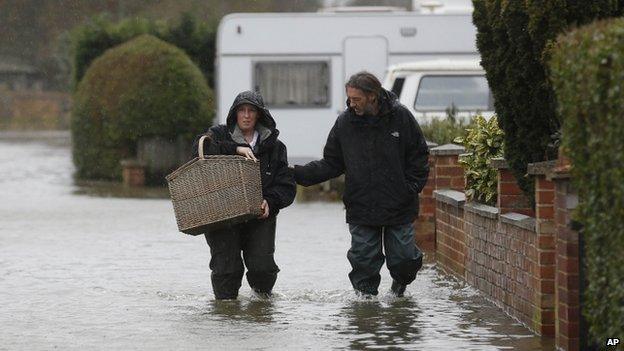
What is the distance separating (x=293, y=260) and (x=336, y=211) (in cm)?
577

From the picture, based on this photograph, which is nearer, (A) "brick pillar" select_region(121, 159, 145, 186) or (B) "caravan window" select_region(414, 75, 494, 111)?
(B) "caravan window" select_region(414, 75, 494, 111)

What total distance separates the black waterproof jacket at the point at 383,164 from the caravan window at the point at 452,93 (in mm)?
9837

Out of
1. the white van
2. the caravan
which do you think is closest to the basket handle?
the white van

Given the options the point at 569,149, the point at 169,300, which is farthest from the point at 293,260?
the point at 569,149

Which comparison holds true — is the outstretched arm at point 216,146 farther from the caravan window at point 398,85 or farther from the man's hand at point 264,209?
the caravan window at point 398,85

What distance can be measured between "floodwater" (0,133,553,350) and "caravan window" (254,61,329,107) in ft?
20.1

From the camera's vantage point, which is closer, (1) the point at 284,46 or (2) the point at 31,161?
(1) the point at 284,46

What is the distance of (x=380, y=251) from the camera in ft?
34.7

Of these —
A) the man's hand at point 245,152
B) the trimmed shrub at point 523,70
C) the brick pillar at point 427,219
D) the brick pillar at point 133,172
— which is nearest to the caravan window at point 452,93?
the brick pillar at point 427,219

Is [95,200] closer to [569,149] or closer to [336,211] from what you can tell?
[336,211]

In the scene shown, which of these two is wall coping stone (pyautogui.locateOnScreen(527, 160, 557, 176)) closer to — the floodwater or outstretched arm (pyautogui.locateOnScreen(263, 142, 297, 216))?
the floodwater

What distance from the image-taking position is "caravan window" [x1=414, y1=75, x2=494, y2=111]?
20.4 m

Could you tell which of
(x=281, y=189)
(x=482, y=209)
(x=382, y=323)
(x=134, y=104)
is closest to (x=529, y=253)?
(x=382, y=323)

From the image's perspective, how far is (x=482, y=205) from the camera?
10.9 metres
